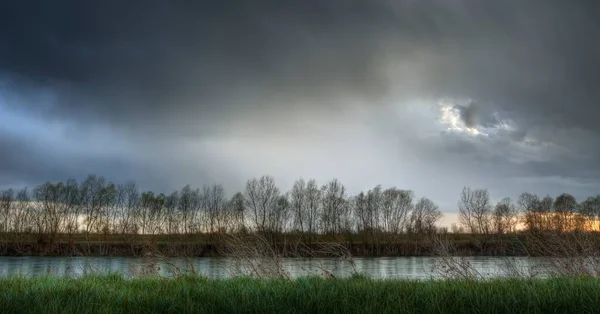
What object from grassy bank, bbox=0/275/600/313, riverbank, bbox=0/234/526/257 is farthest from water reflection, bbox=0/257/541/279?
riverbank, bbox=0/234/526/257

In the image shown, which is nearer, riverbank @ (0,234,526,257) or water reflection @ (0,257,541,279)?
water reflection @ (0,257,541,279)

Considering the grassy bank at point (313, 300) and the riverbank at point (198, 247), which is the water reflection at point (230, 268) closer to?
the grassy bank at point (313, 300)

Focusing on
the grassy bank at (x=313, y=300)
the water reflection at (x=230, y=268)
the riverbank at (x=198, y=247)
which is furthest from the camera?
the riverbank at (x=198, y=247)

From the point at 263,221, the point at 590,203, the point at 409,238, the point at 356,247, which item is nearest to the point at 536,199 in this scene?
the point at 590,203

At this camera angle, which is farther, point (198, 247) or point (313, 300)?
point (198, 247)

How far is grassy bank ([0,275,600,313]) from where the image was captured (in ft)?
19.0

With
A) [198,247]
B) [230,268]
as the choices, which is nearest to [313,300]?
[230,268]

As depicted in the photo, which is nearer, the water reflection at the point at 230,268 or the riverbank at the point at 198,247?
the water reflection at the point at 230,268

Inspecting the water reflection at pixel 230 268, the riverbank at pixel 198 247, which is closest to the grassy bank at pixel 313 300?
the water reflection at pixel 230 268

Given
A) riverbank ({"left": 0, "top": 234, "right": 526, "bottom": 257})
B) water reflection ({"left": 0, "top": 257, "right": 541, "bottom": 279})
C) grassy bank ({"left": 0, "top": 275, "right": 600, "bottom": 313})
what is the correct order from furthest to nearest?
riverbank ({"left": 0, "top": 234, "right": 526, "bottom": 257}), water reflection ({"left": 0, "top": 257, "right": 541, "bottom": 279}), grassy bank ({"left": 0, "top": 275, "right": 600, "bottom": 313})

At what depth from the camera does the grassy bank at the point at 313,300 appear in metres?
5.80

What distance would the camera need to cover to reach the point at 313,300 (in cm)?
621

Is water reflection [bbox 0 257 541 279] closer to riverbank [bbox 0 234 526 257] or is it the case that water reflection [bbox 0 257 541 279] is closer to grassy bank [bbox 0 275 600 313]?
grassy bank [bbox 0 275 600 313]

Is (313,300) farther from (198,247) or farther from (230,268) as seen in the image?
(198,247)
